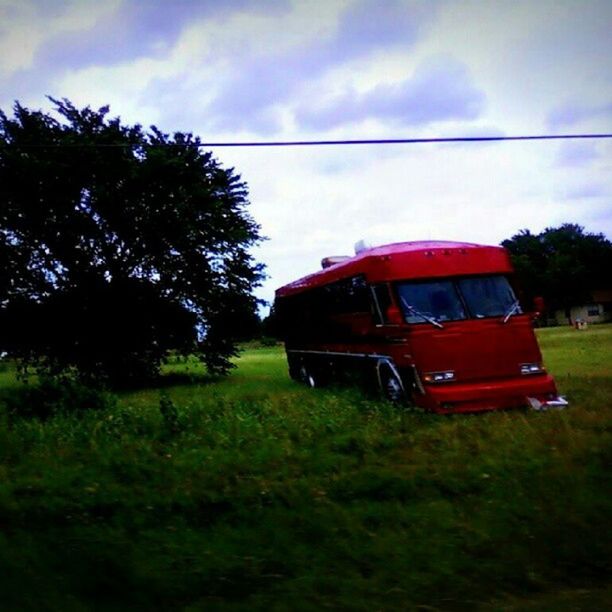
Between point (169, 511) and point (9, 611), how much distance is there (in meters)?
2.14

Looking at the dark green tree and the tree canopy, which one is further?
the dark green tree

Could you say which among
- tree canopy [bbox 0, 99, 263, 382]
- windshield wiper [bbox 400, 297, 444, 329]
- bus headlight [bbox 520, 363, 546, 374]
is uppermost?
tree canopy [bbox 0, 99, 263, 382]

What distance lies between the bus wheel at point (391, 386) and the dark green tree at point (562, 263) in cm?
6252

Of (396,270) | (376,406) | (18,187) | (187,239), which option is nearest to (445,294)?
Result: (396,270)

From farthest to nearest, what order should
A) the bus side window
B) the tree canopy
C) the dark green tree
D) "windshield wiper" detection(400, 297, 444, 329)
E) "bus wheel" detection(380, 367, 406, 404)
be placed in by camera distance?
the dark green tree, the tree canopy, the bus side window, "bus wheel" detection(380, 367, 406, 404), "windshield wiper" detection(400, 297, 444, 329)

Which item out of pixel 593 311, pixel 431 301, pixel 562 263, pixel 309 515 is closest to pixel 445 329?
pixel 431 301

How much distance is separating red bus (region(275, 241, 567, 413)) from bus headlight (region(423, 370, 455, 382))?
0.06ft

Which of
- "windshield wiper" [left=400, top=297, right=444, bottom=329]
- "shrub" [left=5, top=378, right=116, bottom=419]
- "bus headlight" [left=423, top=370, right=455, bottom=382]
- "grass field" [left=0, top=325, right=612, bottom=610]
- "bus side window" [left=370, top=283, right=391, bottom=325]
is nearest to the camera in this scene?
"grass field" [left=0, top=325, right=612, bottom=610]

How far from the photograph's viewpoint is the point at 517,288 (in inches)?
504

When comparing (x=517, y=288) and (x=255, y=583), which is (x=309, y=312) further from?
(x=255, y=583)

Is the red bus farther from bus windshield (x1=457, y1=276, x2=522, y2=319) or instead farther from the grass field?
the grass field

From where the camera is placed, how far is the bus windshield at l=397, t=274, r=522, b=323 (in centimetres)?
1220

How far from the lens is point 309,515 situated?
A: 549cm

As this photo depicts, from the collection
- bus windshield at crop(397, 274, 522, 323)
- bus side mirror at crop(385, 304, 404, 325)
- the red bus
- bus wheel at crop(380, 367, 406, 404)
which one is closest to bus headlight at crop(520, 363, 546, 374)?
the red bus
